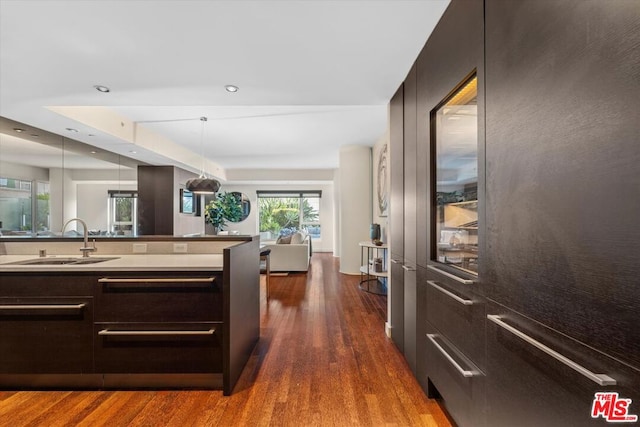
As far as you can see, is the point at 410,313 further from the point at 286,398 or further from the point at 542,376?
the point at 542,376

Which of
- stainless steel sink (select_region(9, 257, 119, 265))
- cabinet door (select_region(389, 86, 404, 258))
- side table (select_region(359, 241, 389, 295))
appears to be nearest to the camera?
stainless steel sink (select_region(9, 257, 119, 265))

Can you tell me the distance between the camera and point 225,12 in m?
1.65

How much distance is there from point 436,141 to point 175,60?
1.94 meters

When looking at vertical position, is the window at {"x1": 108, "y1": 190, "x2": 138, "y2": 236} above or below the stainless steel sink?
above

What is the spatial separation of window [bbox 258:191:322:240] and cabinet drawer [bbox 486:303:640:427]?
864cm

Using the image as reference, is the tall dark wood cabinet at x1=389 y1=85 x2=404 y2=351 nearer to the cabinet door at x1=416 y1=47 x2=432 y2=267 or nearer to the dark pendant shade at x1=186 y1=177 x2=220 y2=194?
the cabinet door at x1=416 y1=47 x2=432 y2=267

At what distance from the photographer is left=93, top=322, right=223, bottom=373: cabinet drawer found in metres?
1.97

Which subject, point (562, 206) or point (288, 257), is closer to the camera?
point (562, 206)

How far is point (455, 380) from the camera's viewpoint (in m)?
1.55

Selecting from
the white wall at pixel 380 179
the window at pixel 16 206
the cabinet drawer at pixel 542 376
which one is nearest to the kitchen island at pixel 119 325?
the cabinet drawer at pixel 542 376

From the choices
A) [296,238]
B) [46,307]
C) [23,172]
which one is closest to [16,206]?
[23,172]

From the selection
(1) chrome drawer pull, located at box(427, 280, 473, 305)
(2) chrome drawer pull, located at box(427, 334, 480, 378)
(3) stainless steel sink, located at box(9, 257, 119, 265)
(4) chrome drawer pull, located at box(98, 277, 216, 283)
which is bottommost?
(2) chrome drawer pull, located at box(427, 334, 480, 378)

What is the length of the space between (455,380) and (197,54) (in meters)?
2.61

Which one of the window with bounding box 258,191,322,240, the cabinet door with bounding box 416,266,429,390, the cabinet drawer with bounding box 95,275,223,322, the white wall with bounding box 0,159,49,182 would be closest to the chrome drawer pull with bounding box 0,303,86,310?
the cabinet drawer with bounding box 95,275,223,322
